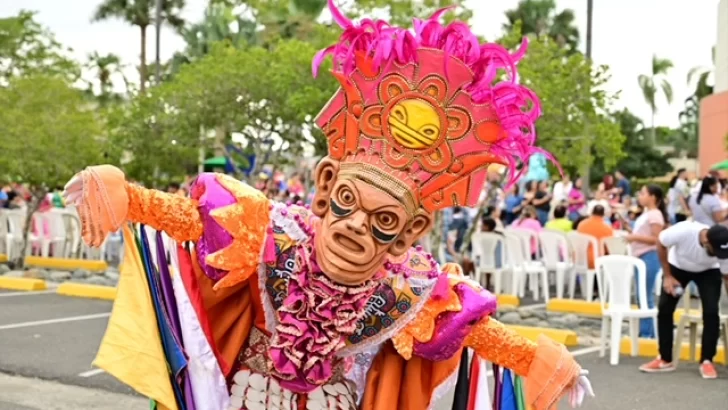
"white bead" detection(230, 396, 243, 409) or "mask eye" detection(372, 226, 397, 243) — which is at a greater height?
"mask eye" detection(372, 226, 397, 243)

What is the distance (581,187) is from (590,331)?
887 centimetres

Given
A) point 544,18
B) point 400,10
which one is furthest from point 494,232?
point 544,18

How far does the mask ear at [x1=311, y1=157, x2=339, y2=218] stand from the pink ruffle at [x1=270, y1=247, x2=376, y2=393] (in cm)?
17

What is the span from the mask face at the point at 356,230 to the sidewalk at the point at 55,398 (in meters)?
3.93

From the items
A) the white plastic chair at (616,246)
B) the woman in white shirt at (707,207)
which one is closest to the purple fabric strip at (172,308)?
the woman in white shirt at (707,207)

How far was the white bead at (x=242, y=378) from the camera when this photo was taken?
3.61 metres

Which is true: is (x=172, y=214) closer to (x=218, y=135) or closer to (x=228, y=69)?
(x=228, y=69)

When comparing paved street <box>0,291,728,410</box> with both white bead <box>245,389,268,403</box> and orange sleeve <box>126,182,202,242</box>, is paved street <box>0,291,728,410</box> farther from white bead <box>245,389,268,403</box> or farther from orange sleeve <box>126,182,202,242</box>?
orange sleeve <box>126,182,202,242</box>

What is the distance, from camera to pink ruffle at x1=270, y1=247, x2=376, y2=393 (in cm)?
344

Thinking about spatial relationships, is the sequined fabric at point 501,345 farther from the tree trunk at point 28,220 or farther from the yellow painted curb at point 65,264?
the yellow painted curb at point 65,264

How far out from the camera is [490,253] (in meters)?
13.1

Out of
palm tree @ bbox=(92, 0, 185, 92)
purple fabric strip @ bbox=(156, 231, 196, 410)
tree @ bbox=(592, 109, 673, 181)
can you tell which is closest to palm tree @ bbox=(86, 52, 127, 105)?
palm tree @ bbox=(92, 0, 185, 92)

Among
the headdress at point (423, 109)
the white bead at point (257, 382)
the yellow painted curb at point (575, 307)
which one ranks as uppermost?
the headdress at point (423, 109)

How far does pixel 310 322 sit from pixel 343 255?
0.25m
